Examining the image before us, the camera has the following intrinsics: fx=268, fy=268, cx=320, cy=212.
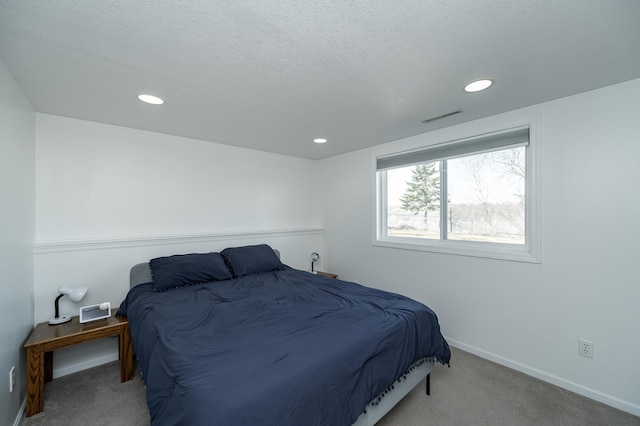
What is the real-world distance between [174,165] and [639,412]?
4595mm

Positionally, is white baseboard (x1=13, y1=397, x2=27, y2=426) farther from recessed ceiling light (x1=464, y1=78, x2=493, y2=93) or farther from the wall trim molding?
recessed ceiling light (x1=464, y1=78, x2=493, y2=93)

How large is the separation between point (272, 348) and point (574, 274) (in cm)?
242

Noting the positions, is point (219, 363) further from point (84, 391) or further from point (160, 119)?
point (160, 119)

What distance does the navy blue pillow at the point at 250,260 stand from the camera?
3137mm

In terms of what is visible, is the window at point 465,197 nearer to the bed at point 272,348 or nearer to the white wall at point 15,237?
the bed at point 272,348

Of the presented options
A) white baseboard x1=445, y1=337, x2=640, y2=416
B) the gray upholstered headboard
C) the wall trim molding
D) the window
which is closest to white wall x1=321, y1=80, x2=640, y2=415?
white baseboard x1=445, y1=337, x2=640, y2=416

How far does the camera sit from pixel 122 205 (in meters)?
2.82

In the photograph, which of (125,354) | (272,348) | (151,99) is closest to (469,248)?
(272,348)

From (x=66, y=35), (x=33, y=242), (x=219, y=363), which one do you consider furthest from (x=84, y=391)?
(x=66, y=35)

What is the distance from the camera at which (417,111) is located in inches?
96.3

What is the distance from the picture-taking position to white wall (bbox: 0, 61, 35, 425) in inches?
63.5

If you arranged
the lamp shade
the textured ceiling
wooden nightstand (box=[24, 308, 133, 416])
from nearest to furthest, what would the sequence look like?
the textured ceiling
wooden nightstand (box=[24, 308, 133, 416])
the lamp shade

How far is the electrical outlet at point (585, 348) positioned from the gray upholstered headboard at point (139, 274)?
3.89 meters

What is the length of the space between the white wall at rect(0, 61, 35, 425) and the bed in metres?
0.65
